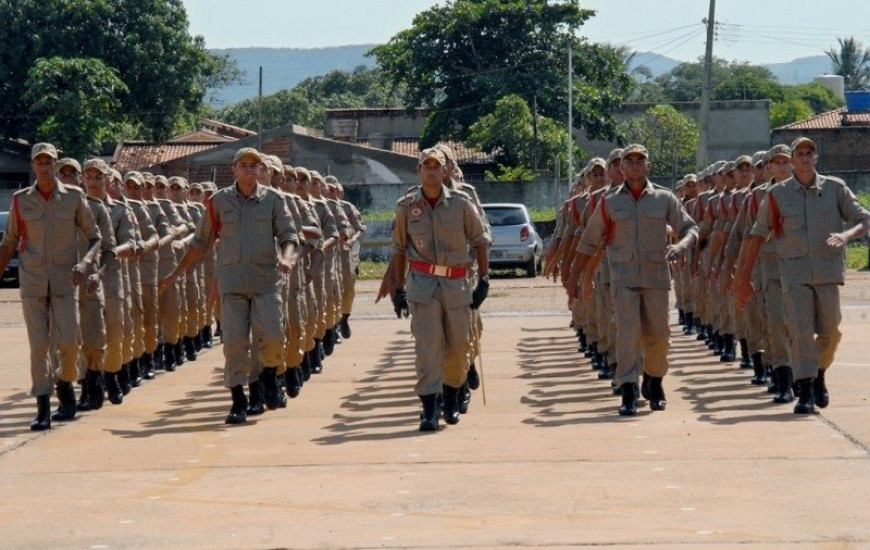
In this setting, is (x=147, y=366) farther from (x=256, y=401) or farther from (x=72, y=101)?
(x=72, y=101)

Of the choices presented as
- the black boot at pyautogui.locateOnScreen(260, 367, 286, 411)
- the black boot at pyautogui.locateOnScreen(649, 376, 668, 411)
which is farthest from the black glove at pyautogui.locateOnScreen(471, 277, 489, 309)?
the black boot at pyautogui.locateOnScreen(260, 367, 286, 411)

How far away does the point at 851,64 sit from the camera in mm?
118000

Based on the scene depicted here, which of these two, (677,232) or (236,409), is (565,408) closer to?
(677,232)

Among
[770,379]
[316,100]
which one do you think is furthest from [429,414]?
[316,100]

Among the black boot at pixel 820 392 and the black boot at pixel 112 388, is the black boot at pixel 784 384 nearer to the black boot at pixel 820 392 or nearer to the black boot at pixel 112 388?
the black boot at pixel 820 392

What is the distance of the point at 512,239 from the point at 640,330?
21.9 m

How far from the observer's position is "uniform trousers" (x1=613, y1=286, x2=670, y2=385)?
12.7 meters

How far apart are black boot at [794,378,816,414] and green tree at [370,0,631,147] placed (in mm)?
46353

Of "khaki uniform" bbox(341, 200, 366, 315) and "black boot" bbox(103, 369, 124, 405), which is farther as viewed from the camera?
"khaki uniform" bbox(341, 200, 366, 315)

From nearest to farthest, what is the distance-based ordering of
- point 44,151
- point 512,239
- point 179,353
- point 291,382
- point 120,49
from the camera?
point 44,151 < point 291,382 < point 179,353 < point 512,239 < point 120,49

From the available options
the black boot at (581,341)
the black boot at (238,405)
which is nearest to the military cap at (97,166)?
the black boot at (238,405)

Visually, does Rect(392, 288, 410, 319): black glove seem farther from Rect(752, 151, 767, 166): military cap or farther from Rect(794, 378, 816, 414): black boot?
Rect(752, 151, 767, 166): military cap

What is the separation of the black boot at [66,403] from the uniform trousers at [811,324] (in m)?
5.20

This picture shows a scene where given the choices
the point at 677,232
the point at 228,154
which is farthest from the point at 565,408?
the point at 228,154
